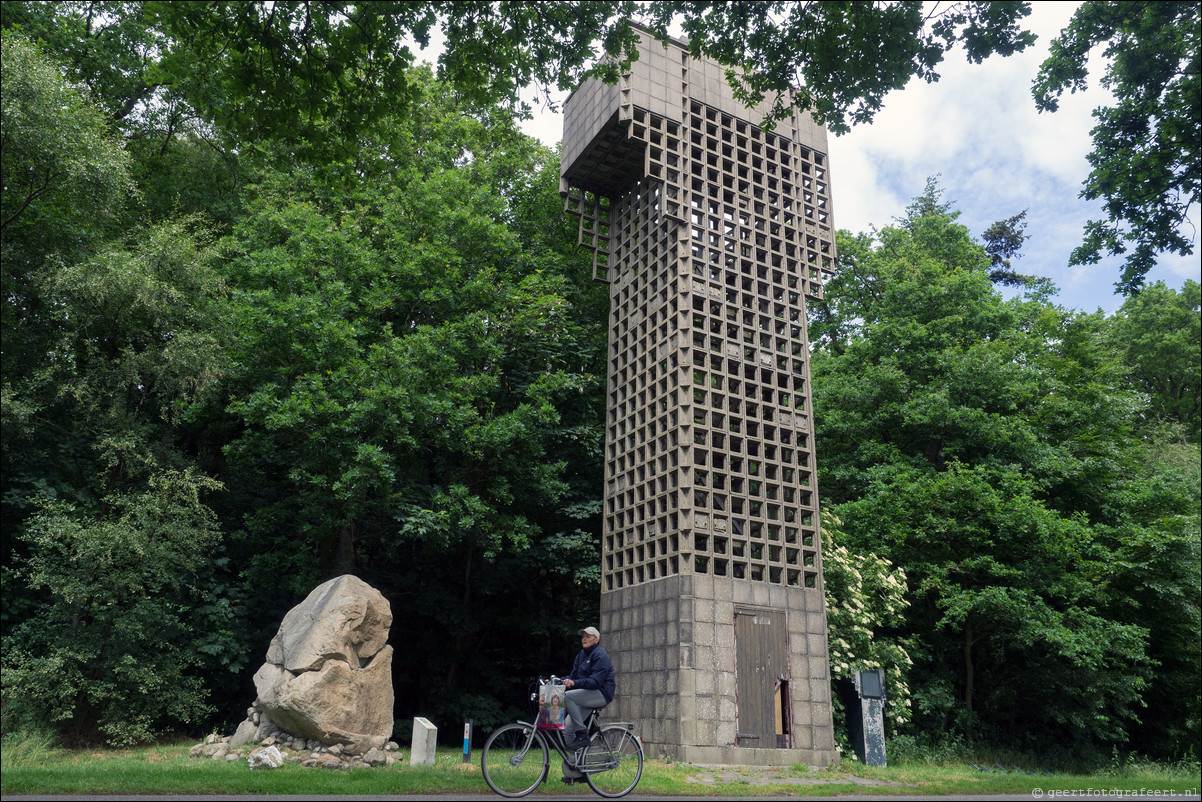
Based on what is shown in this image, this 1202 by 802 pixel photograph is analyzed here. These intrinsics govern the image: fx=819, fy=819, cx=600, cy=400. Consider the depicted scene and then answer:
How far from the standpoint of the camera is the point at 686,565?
11.7 metres

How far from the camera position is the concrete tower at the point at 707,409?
11586mm

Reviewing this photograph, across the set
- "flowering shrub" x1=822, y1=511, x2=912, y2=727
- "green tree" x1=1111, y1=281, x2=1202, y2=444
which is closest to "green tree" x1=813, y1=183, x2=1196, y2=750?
"flowering shrub" x1=822, y1=511, x2=912, y2=727

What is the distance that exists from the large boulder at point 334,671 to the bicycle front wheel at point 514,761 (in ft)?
12.7

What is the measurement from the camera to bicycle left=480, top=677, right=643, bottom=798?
6.86 m

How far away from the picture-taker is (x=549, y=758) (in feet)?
23.2

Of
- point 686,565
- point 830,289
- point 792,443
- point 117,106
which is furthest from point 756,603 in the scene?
point 117,106

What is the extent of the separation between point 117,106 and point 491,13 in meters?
13.7

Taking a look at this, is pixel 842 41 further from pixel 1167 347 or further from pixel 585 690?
pixel 1167 347

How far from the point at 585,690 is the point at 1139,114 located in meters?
9.18

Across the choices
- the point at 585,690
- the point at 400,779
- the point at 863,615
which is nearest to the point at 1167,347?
the point at 863,615

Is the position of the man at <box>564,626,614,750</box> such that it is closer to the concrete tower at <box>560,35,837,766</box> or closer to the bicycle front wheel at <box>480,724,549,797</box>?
the bicycle front wheel at <box>480,724,549,797</box>

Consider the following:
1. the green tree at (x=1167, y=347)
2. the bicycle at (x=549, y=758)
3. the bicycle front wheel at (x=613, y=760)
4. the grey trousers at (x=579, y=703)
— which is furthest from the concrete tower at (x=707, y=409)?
the green tree at (x=1167, y=347)

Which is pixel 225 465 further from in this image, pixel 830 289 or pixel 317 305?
pixel 830 289

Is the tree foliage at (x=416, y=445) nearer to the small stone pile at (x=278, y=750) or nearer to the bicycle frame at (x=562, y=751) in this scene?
the small stone pile at (x=278, y=750)
